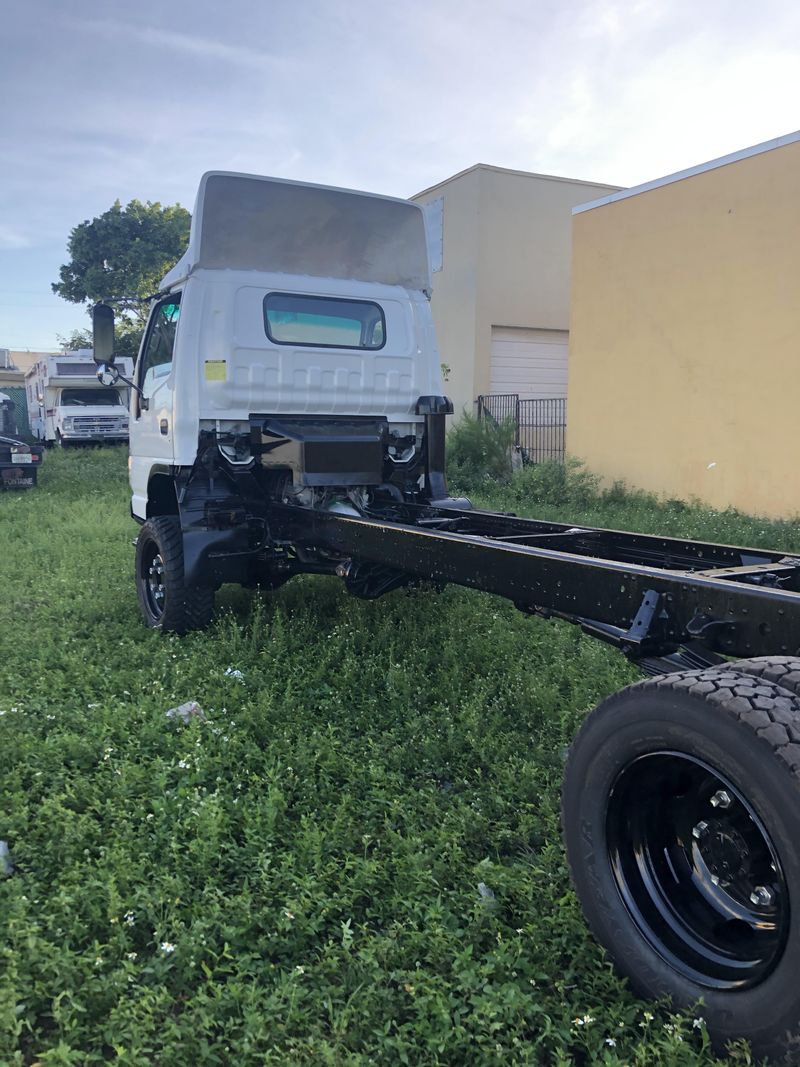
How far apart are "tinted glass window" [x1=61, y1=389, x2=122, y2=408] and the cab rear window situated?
18.6 m

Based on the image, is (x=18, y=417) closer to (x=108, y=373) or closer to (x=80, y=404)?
(x=80, y=404)

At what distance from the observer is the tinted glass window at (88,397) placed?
2334 cm

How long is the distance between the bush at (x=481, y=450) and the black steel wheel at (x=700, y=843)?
12.8m

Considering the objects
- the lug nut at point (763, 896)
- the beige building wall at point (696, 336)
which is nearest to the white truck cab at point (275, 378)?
the lug nut at point (763, 896)

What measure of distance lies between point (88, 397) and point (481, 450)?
518 inches

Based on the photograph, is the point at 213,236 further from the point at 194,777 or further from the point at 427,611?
the point at 194,777

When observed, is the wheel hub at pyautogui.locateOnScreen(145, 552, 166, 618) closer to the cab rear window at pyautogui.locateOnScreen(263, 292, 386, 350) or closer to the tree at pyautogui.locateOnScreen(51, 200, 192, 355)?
the cab rear window at pyautogui.locateOnScreen(263, 292, 386, 350)

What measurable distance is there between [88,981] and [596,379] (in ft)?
42.2

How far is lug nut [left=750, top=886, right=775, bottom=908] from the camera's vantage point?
2.21 meters

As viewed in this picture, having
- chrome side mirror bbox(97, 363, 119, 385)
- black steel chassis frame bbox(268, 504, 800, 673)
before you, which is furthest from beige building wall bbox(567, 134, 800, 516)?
chrome side mirror bbox(97, 363, 119, 385)

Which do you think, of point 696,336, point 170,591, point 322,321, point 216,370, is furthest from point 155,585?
point 696,336

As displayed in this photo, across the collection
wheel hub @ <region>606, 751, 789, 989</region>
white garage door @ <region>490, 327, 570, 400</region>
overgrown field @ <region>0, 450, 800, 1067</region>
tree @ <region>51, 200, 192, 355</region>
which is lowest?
overgrown field @ <region>0, 450, 800, 1067</region>

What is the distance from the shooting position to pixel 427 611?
6.36 meters

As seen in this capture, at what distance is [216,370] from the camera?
5.63 metres
